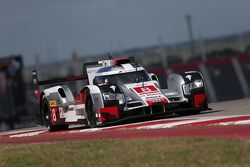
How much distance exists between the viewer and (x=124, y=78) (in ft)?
61.2

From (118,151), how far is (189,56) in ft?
97.9

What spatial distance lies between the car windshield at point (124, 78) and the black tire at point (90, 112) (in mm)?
887

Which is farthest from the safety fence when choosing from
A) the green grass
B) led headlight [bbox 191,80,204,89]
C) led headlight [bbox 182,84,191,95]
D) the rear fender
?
the green grass

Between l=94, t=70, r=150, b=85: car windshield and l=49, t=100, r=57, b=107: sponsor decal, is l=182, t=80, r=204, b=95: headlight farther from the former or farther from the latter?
l=49, t=100, r=57, b=107: sponsor decal

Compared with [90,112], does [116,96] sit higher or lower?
higher

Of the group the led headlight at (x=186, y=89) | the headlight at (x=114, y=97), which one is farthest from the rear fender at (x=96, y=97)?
the led headlight at (x=186, y=89)

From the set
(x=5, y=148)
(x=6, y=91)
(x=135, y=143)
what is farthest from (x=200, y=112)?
(x=6, y=91)

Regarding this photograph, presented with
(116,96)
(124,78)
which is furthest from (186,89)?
(116,96)

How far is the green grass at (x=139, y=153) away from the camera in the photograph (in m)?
9.50

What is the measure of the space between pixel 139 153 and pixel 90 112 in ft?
24.2

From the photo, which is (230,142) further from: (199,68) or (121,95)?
(199,68)

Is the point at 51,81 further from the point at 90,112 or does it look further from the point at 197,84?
the point at 197,84

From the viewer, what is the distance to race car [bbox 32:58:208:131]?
17469 millimetres

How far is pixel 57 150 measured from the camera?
41.5ft
